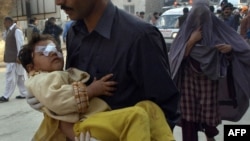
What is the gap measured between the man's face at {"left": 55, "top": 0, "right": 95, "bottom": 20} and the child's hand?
0.93 ft

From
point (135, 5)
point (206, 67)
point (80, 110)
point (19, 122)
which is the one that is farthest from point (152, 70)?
point (135, 5)

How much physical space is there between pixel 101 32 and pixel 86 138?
446 mm

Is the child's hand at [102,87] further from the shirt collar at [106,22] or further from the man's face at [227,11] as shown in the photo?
the man's face at [227,11]

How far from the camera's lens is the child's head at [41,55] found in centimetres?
199

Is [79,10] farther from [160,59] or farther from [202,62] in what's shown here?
[202,62]

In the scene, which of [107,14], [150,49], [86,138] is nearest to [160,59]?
[150,49]

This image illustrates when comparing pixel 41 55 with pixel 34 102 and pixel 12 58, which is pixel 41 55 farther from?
pixel 12 58

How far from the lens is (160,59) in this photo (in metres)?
1.73

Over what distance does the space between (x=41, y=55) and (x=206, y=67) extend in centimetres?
211

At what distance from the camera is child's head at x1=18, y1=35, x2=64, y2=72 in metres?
1.99

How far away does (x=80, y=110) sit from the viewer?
1.74m

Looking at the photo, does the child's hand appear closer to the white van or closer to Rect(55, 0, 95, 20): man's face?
Rect(55, 0, 95, 20): man's face

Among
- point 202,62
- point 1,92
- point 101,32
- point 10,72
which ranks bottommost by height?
point 1,92

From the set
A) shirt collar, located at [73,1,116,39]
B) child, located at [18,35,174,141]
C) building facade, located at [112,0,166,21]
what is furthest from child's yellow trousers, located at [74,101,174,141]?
building facade, located at [112,0,166,21]
